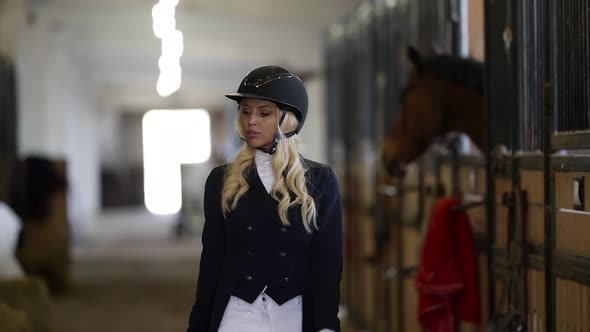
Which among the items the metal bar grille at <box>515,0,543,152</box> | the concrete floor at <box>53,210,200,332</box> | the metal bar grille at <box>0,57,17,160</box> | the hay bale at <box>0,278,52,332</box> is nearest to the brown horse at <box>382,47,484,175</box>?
the metal bar grille at <box>515,0,543,152</box>

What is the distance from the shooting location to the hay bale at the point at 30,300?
3.80 metres

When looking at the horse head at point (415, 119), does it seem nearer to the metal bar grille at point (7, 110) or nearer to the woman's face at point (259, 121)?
the woman's face at point (259, 121)

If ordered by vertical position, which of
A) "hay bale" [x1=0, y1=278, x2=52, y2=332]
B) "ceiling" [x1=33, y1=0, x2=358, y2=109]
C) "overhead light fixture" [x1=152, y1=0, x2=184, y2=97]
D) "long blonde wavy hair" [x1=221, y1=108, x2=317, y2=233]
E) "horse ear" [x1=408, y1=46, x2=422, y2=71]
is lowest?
"hay bale" [x1=0, y1=278, x2=52, y2=332]

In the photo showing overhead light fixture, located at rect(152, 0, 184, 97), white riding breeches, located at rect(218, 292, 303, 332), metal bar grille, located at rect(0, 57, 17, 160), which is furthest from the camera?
metal bar grille, located at rect(0, 57, 17, 160)

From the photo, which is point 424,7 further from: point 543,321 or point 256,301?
point 256,301

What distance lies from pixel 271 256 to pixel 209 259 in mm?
157

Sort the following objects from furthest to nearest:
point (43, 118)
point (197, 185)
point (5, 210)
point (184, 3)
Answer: point (197, 185) → point (43, 118) → point (184, 3) → point (5, 210)

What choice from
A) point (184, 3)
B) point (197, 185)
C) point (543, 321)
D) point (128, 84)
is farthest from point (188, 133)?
Answer: point (543, 321)

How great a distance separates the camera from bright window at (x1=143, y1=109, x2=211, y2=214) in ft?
68.6

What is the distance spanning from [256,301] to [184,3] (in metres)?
6.54

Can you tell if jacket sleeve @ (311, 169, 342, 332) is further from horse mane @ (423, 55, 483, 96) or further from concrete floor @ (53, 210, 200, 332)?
concrete floor @ (53, 210, 200, 332)

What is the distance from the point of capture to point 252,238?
1867mm

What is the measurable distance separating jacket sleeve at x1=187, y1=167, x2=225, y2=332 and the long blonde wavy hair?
31 millimetres

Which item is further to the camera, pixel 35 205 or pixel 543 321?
pixel 35 205
